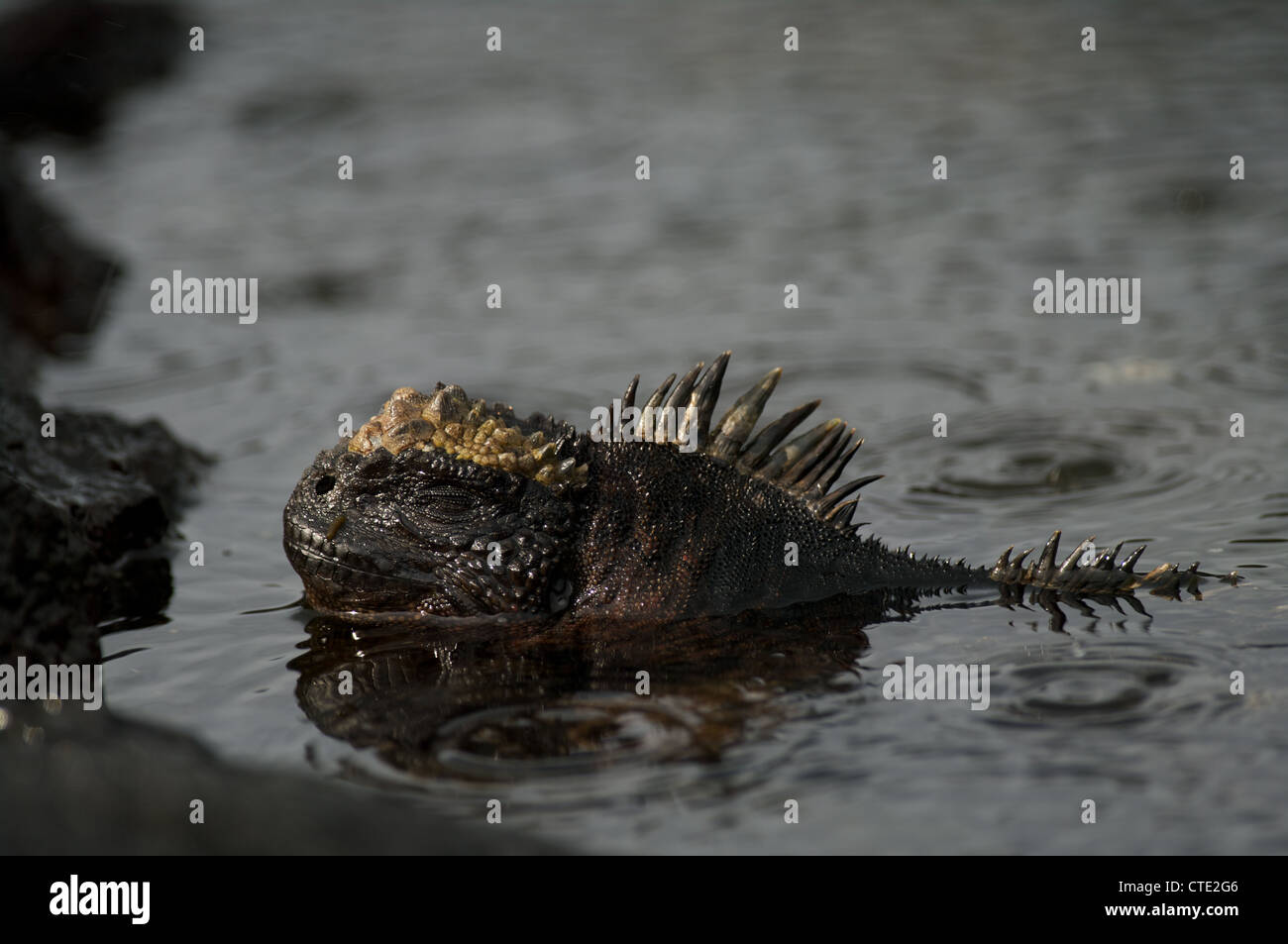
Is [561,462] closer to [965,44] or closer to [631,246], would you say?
[631,246]

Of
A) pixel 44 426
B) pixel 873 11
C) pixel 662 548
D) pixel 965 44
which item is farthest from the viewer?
pixel 873 11

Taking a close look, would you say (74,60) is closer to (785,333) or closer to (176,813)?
(785,333)

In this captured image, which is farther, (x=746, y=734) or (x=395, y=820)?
(x=746, y=734)

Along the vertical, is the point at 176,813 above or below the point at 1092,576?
below

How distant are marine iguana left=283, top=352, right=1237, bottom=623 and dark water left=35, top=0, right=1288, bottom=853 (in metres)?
0.35

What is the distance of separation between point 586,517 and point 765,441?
2.98 feet

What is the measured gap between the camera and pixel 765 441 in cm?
629

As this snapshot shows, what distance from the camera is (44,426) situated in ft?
24.2

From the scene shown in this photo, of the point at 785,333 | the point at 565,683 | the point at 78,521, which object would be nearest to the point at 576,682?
the point at 565,683

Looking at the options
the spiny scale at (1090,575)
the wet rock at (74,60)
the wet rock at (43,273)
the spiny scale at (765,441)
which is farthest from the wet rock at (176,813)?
the wet rock at (74,60)

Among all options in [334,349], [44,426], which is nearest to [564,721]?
[44,426]

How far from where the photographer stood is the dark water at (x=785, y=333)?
4965 millimetres

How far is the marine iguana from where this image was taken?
5.98 metres
